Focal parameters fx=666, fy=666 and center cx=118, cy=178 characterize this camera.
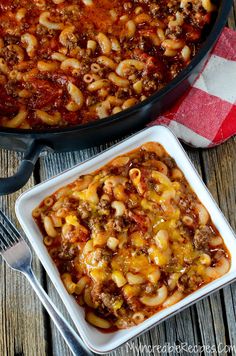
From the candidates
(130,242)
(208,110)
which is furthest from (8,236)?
(208,110)

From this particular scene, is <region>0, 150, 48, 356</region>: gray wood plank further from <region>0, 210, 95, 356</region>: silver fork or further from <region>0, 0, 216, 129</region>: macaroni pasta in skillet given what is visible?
<region>0, 0, 216, 129</region>: macaroni pasta in skillet

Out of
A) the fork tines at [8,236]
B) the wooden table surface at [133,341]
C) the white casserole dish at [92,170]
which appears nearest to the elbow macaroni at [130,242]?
the white casserole dish at [92,170]

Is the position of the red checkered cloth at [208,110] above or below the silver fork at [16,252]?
above

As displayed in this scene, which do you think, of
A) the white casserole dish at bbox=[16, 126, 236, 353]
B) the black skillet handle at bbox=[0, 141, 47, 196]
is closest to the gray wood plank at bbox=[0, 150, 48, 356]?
the white casserole dish at bbox=[16, 126, 236, 353]

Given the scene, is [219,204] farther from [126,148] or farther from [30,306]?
[30,306]

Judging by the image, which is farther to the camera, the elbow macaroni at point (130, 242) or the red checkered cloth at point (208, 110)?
the red checkered cloth at point (208, 110)

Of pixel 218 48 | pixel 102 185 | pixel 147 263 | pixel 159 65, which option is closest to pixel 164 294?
pixel 147 263

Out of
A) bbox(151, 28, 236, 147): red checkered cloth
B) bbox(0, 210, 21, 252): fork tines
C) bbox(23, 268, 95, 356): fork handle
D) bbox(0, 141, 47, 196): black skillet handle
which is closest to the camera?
bbox(0, 141, 47, 196): black skillet handle

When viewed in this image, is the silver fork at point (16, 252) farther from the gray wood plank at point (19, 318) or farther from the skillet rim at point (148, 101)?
the skillet rim at point (148, 101)
